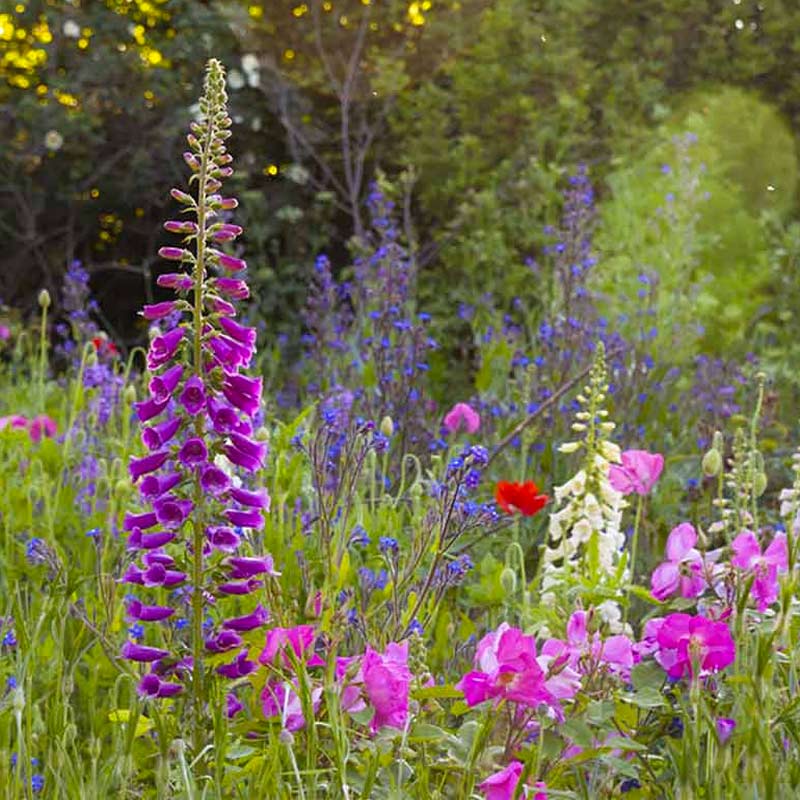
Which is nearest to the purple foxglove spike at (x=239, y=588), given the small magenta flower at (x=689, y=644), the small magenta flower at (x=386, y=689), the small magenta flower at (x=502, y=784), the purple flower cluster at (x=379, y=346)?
the small magenta flower at (x=386, y=689)

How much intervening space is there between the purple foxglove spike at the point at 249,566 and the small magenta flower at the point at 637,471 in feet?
3.36

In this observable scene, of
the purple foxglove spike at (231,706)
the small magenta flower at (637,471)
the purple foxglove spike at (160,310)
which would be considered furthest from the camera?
the small magenta flower at (637,471)

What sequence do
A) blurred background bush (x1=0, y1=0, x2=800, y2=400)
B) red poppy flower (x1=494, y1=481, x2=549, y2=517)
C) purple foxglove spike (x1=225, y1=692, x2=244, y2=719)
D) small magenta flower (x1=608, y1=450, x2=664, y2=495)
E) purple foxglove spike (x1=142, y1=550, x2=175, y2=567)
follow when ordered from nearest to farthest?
1. purple foxglove spike (x1=142, y1=550, x2=175, y2=567)
2. purple foxglove spike (x1=225, y1=692, x2=244, y2=719)
3. small magenta flower (x1=608, y1=450, x2=664, y2=495)
4. red poppy flower (x1=494, y1=481, x2=549, y2=517)
5. blurred background bush (x1=0, y1=0, x2=800, y2=400)

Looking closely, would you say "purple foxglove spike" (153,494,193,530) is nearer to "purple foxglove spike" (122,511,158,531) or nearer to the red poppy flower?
"purple foxglove spike" (122,511,158,531)

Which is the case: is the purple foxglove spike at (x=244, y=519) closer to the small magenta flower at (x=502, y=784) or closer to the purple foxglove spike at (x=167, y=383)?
the purple foxglove spike at (x=167, y=383)

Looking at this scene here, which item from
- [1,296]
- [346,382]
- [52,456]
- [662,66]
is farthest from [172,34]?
[52,456]

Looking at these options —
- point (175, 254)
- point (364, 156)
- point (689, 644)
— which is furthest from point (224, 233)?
point (364, 156)

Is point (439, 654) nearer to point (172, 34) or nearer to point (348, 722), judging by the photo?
point (348, 722)

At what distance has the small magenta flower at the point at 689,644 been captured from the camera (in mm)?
1812

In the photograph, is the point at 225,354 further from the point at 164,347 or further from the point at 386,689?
the point at 386,689

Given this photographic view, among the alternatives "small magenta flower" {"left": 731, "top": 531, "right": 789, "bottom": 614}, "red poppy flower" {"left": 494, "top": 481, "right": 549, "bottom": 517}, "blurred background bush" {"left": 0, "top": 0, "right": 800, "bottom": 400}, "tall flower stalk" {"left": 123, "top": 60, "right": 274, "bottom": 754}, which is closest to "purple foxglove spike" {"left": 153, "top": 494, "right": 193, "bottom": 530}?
"tall flower stalk" {"left": 123, "top": 60, "right": 274, "bottom": 754}

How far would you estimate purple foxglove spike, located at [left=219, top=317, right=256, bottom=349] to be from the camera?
5.85 feet

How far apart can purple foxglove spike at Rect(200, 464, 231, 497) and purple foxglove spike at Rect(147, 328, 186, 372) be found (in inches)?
6.2

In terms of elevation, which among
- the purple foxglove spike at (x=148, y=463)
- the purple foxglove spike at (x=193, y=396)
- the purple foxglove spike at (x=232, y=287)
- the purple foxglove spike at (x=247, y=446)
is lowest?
the purple foxglove spike at (x=148, y=463)
